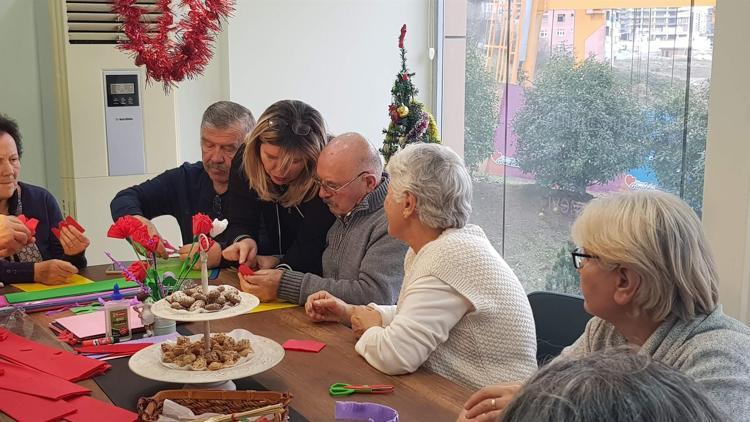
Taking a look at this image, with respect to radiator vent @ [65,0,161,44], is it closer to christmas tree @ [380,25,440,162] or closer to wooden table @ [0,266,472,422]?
christmas tree @ [380,25,440,162]

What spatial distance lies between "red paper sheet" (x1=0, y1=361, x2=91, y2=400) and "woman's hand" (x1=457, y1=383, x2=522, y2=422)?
0.94 metres

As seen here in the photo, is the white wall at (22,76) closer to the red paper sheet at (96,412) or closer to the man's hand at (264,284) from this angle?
the man's hand at (264,284)

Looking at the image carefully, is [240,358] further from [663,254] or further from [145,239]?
[663,254]

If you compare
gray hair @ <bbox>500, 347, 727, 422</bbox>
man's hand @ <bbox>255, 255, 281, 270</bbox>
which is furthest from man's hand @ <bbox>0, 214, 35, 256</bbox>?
gray hair @ <bbox>500, 347, 727, 422</bbox>

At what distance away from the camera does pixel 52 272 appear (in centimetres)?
312

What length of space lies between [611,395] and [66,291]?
260 centimetres

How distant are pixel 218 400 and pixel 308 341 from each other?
1.95 ft

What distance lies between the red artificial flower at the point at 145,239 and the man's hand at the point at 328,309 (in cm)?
50

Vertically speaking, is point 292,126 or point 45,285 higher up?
point 292,126

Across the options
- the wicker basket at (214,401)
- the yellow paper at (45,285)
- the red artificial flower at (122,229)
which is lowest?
the yellow paper at (45,285)

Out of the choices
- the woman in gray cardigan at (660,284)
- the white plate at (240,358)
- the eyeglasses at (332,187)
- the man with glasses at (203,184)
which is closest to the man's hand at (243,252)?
the man with glasses at (203,184)

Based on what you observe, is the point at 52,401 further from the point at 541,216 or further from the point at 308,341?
the point at 541,216

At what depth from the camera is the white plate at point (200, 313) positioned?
1.93 metres

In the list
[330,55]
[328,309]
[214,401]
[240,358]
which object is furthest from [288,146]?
[330,55]
